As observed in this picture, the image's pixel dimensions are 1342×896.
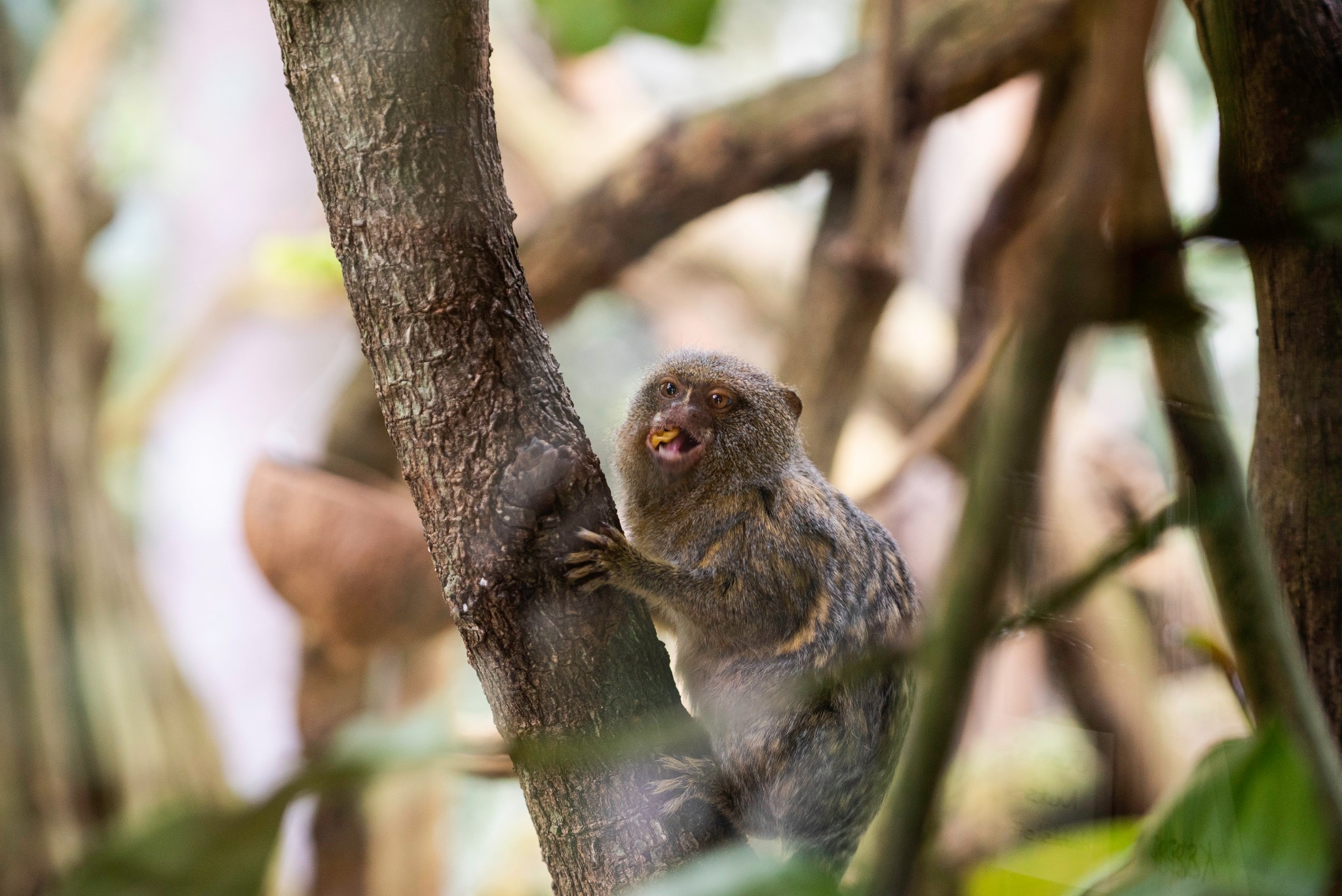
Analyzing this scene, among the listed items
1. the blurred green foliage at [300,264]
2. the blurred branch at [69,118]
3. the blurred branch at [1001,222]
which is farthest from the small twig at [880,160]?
the blurred branch at [69,118]

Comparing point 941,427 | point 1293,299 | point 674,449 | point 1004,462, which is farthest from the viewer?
point 941,427

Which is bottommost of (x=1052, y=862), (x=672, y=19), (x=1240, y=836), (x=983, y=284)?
(x=1052, y=862)

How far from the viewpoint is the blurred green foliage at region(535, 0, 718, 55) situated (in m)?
2.06

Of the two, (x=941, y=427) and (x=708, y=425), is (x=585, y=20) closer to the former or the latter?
(x=708, y=425)

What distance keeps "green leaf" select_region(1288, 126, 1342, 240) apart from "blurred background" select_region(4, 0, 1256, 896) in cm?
7

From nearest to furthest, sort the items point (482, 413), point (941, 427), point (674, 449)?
1. point (482, 413)
2. point (674, 449)
3. point (941, 427)

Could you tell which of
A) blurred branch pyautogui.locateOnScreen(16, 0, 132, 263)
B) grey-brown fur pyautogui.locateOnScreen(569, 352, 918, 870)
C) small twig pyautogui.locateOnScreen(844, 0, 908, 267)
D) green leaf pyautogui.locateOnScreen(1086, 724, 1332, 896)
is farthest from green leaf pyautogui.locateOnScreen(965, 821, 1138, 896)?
blurred branch pyautogui.locateOnScreen(16, 0, 132, 263)

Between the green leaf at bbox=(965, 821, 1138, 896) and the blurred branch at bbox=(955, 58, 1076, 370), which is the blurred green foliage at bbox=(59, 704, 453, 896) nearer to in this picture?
the green leaf at bbox=(965, 821, 1138, 896)

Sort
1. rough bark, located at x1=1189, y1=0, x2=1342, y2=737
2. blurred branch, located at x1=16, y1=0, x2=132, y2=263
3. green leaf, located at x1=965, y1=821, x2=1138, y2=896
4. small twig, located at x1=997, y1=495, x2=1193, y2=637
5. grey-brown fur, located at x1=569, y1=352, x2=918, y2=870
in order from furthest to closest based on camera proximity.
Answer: blurred branch, located at x1=16, y1=0, x2=132, y2=263, grey-brown fur, located at x1=569, y1=352, x2=918, y2=870, green leaf, located at x1=965, y1=821, x2=1138, y2=896, rough bark, located at x1=1189, y1=0, x2=1342, y2=737, small twig, located at x1=997, y1=495, x2=1193, y2=637

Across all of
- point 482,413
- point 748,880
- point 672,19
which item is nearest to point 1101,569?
point 748,880

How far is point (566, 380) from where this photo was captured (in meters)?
1.47

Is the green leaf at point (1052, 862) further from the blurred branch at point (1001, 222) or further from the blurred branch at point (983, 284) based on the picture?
the blurred branch at point (1001, 222)

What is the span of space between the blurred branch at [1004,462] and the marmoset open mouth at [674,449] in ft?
5.35

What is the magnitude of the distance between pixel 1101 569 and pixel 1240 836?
326 mm
